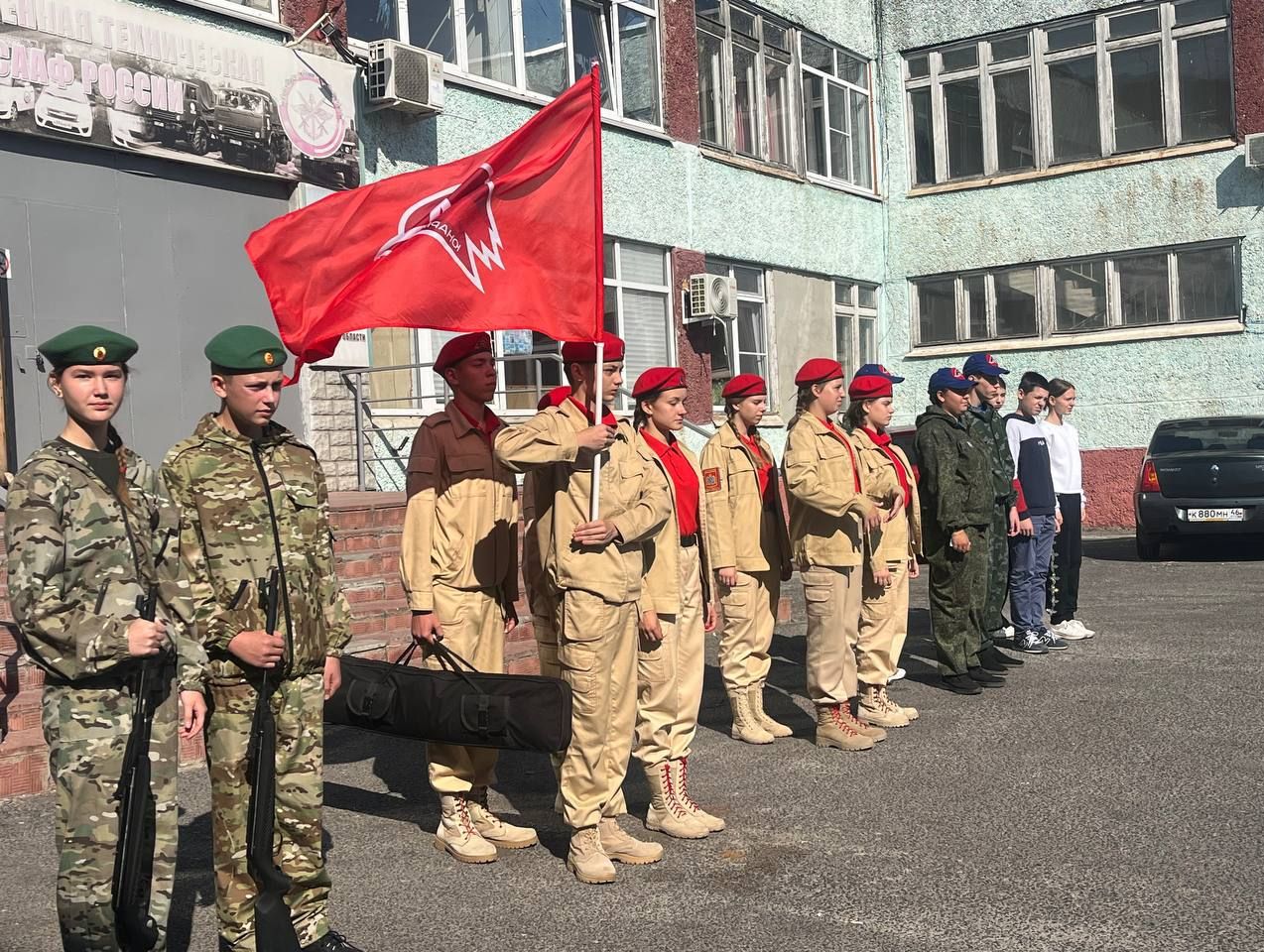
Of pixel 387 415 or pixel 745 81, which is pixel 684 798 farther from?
pixel 745 81

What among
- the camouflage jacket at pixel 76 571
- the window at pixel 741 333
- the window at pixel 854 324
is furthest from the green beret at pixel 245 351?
the window at pixel 854 324

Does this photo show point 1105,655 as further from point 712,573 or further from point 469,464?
point 469,464

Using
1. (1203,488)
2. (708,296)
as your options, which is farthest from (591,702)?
(708,296)

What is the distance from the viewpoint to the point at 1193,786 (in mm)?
6406

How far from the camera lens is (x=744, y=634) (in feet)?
26.0

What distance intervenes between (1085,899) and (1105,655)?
17.6ft

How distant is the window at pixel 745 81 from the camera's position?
62.5ft

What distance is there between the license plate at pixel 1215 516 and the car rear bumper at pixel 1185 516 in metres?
0.02

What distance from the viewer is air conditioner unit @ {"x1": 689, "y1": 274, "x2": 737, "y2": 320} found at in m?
17.9

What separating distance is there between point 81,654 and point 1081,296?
20313 mm

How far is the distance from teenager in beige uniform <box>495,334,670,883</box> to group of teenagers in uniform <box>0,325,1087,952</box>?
0.01m

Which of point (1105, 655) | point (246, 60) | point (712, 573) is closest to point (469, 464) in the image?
point (712, 573)

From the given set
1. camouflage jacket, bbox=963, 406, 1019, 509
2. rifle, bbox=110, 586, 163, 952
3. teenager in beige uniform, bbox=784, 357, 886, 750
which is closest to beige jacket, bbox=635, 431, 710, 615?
teenager in beige uniform, bbox=784, 357, 886, 750

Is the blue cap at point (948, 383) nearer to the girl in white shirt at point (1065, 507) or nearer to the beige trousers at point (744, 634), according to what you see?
the girl in white shirt at point (1065, 507)
